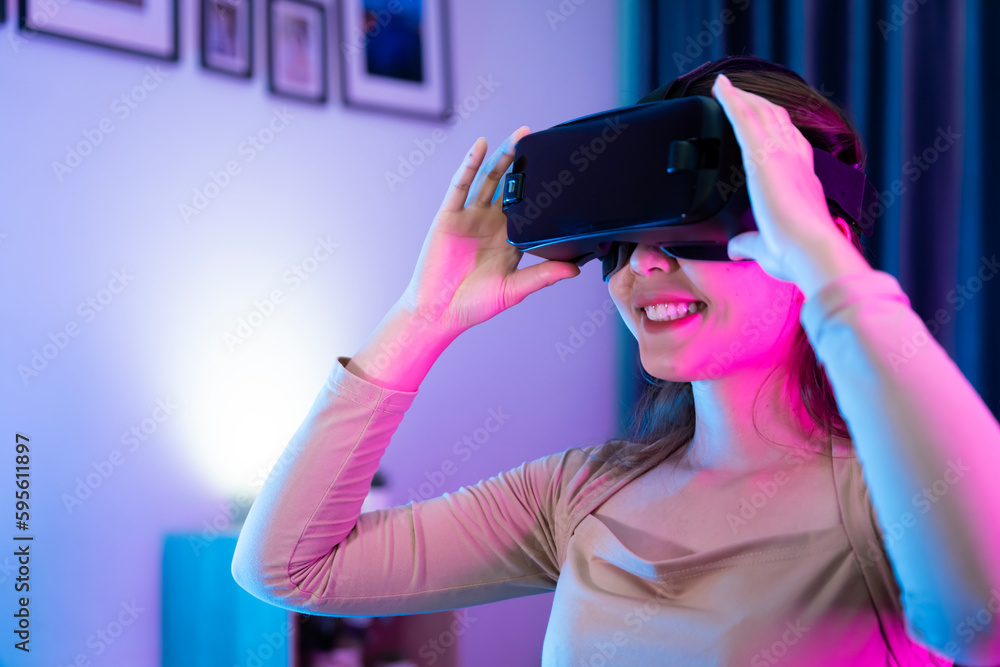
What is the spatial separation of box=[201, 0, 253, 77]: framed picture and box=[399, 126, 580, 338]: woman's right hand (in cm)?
127

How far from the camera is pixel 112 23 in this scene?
6.11 feet

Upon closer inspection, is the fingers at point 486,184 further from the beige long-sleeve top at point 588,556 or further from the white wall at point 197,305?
the white wall at point 197,305

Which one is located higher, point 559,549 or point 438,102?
point 438,102

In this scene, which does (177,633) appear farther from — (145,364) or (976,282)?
(976,282)

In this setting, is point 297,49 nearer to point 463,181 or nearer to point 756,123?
point 463,181

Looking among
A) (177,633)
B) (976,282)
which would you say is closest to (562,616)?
(976,282)

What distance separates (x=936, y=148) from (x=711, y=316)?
3.52 feet

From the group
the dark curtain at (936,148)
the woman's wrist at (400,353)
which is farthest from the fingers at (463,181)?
the dark curtain at (936,148)

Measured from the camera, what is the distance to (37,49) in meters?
1.79

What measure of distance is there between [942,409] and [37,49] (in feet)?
6.44

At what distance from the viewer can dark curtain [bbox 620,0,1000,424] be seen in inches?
60.9

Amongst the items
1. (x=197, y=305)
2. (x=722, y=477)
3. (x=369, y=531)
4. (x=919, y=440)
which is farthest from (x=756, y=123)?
(x=197, y=305)

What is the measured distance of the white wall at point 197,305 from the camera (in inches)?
69.4

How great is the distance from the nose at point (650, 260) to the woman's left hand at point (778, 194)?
0.12 metres
